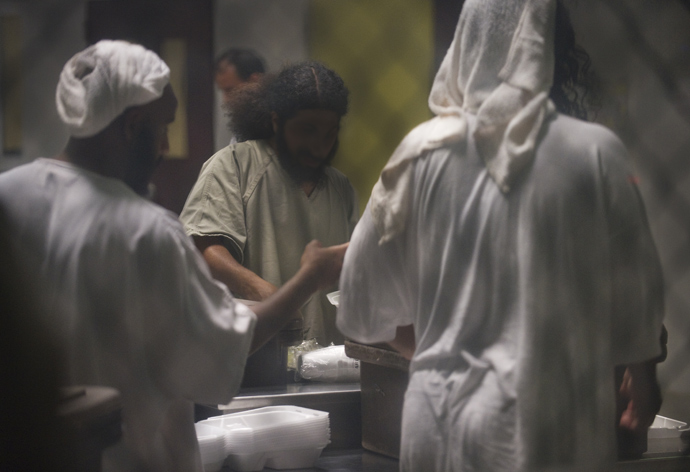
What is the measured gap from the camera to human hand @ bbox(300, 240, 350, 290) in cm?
129

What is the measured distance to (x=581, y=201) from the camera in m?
1.04

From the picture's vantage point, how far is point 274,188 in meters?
1.35

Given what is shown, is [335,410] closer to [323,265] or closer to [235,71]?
[323,265]

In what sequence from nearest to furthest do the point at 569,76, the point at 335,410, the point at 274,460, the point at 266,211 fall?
the point at 569,76 → the point at 266,211 → the point at 274,460 → the point at 335,410

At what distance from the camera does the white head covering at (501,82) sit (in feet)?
3.43

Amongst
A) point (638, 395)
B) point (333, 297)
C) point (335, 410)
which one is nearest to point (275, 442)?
point (335, 410)

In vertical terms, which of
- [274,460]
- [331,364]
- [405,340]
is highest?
[405,340]

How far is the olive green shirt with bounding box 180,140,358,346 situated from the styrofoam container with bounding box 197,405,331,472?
0.30 m

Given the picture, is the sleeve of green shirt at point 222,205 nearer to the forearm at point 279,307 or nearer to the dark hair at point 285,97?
the dark hair at point 285,97

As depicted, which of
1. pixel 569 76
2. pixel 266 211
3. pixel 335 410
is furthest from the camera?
pixel 335 410

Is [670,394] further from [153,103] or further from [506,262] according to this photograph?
[153,103]

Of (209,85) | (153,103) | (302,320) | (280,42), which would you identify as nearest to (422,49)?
(280,42)

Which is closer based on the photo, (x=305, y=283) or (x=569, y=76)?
(x=569, y=76)

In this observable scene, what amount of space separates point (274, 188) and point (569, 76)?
591mm
